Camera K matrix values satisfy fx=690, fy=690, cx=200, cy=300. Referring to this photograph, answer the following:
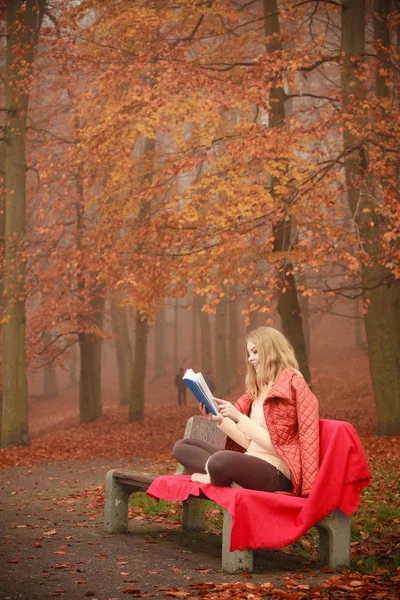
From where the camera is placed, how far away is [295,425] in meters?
4.96

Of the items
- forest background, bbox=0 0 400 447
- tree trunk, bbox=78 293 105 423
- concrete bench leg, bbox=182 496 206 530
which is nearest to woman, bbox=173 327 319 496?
concrete bench leg, bbox=182 496 206 530

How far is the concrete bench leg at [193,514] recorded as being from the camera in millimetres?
6270

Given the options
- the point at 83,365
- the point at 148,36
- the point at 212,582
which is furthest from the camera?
the point at 83,365

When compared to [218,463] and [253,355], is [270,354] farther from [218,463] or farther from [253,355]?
[218,463]

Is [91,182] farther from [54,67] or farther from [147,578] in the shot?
[147,578]

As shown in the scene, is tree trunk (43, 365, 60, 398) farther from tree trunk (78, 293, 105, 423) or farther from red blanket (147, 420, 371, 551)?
red blanket (147, 420, 371, 551)

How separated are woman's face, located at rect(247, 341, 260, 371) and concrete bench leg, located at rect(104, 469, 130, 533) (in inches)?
73.7

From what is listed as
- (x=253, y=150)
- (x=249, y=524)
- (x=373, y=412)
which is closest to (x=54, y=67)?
(x=253, y=150)

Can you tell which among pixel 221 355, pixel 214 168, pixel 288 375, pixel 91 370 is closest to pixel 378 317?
pixel 214 168

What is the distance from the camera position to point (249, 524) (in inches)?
183

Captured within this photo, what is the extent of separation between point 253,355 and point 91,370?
52.7 ft

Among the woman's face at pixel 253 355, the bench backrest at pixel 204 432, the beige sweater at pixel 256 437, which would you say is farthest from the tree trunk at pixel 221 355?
the beige sweater at pixel 256 437

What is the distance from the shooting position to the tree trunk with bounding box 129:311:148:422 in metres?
20.0

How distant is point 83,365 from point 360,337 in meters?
16.2
